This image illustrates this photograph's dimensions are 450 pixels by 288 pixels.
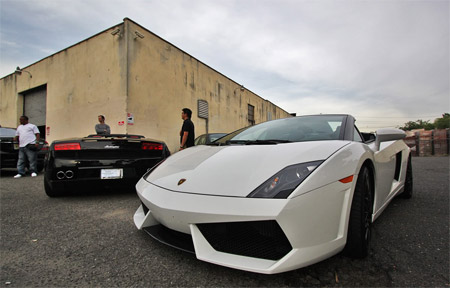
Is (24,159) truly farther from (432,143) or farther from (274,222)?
(432,143)

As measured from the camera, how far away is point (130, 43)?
7395 millimetres

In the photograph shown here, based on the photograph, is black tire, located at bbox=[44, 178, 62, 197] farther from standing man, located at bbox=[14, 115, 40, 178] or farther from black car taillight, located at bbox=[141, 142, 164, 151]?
standing man, located at bbox=[14, 115, 40, 178]

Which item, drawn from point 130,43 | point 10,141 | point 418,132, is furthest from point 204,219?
point 418,132

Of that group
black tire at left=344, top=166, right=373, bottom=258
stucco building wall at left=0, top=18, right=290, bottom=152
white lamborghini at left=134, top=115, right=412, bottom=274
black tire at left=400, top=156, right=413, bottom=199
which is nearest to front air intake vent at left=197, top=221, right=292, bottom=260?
white lamborghini at left=134, top=115, right=412, bottom=274

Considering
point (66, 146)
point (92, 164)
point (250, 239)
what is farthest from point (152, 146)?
point (250, 239)

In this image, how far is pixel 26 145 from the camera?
4953 mm

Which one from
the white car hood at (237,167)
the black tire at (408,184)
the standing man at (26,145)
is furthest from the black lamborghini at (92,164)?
the black tire at (408,184)

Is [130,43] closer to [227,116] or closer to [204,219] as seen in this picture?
[227,116]

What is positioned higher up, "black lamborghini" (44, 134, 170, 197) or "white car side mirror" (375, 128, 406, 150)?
"white car side mirror" (375, 128, 406, 150)

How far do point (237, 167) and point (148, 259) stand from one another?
2.45ft

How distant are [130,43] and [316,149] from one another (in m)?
7.74

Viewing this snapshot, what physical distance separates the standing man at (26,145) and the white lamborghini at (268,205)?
4.99m

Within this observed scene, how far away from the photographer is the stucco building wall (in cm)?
739

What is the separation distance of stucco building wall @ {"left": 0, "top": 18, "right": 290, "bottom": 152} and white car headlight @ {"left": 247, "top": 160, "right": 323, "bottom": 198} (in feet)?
22.6
